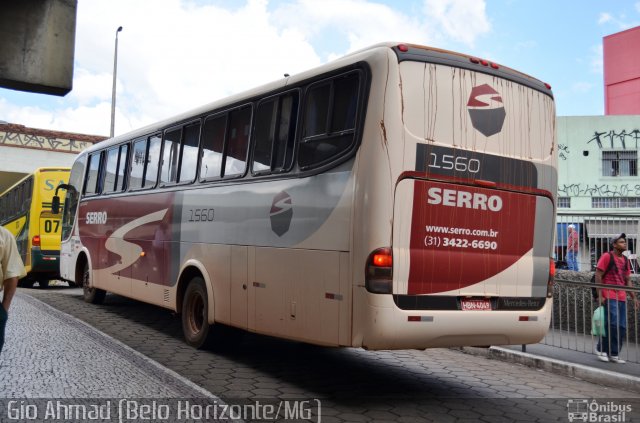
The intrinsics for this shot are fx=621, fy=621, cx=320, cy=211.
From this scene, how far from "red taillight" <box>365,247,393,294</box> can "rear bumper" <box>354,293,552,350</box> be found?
7 cm

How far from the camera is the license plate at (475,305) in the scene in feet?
19.0

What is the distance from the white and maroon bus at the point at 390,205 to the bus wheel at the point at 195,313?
422 millimetres

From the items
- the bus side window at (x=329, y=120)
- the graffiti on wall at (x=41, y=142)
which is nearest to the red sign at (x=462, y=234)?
the bus side window at (x=329, y=120)

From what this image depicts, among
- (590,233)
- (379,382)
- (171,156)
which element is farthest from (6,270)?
(590,233)

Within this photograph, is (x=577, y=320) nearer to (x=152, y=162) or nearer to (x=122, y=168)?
(x=152, y=162)

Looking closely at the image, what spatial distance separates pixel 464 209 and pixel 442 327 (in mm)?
1117

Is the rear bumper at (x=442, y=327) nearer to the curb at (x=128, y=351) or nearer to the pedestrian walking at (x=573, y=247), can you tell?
the curb at (x=128, y=351)

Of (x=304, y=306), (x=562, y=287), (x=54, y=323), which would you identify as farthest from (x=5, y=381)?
(x=562, y=287)

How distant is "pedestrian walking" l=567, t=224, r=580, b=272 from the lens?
10727 millimetres

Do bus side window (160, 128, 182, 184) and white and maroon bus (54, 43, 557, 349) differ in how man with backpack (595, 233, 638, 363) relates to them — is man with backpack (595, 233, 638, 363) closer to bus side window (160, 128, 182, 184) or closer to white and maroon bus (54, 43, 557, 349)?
white and maroon bus (54, 43, 557, 349)

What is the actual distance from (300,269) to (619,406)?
3446 mm

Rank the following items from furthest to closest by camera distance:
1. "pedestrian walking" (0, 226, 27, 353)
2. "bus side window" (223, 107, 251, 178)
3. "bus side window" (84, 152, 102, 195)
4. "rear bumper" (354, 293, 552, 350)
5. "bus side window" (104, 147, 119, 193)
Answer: "bus side window" (84, 152, 102, 195), "bus side window" (104, 147, 119, 193), "bus side window" (223, 107, 251, 178), "rear bumper" (354, 293, 552, 350), "pedestrian walking" (0, 226, 27, 353)

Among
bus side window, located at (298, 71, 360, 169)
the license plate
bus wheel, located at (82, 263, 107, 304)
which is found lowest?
bus wheel, located at (82, 263, 107, 304)

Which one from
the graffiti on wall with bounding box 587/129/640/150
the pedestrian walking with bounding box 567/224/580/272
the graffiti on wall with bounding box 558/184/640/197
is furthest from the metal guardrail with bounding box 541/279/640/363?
the graffiti on wall with bounding box 587/129/640/150
